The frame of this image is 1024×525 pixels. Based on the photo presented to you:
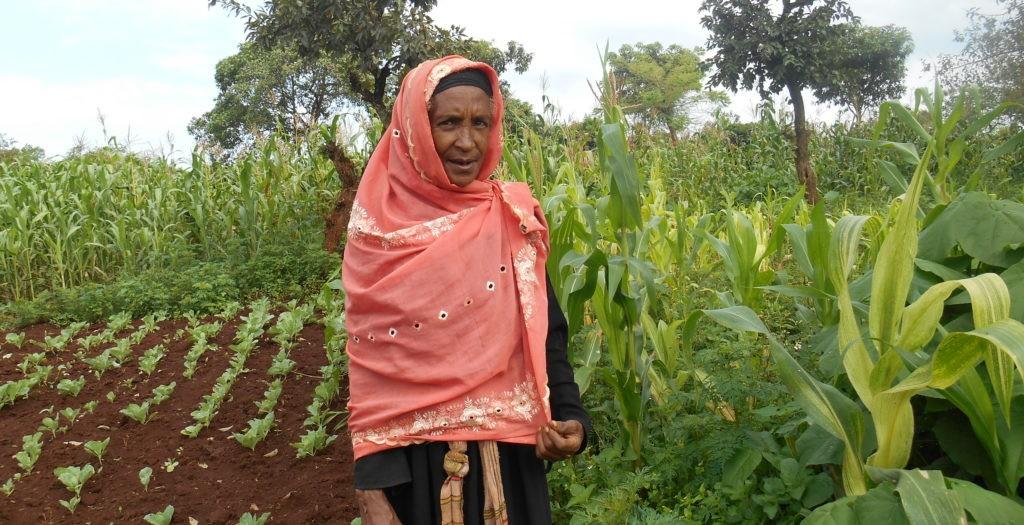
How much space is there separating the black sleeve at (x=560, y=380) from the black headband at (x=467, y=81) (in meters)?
0.46

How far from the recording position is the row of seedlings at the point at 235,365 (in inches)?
140

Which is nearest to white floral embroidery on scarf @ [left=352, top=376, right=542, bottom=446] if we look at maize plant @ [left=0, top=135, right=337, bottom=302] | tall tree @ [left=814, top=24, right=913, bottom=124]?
maize plant @ [left=0, top=135, right=337, bottom=302]

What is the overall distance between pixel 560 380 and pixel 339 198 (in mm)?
4871

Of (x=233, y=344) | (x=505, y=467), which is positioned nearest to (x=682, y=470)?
(x=505, y=467)

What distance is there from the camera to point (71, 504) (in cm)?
293

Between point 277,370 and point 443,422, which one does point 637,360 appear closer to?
point 443,422

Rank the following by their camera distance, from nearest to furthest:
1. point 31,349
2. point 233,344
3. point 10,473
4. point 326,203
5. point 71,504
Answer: point 71,504 → point 10,473 → point 233,344 → point 31,349 → point 326,203

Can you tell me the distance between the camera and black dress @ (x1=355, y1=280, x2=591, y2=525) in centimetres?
Result: 160

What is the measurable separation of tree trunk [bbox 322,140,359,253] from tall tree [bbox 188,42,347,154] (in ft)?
36.6

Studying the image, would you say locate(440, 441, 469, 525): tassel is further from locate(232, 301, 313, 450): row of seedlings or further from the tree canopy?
the tree canopy

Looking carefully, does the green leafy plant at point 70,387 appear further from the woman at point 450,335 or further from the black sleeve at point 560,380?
the black sleeve at point 560,380

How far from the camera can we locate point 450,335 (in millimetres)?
1591

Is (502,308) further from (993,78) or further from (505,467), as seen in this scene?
(993,78)

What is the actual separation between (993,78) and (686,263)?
1496 cm
